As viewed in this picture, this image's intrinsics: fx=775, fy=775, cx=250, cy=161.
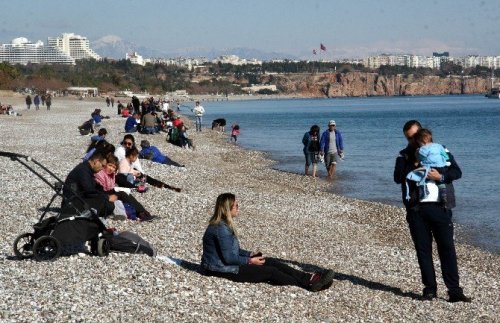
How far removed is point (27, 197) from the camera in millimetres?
14688

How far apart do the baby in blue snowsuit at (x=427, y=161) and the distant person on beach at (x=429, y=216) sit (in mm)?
51

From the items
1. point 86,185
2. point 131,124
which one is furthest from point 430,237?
point 131,124

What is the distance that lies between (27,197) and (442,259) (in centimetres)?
878

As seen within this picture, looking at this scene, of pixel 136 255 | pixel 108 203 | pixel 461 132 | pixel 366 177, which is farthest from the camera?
pixel 461 132

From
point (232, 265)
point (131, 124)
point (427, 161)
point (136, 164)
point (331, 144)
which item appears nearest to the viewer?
point (427, 161)

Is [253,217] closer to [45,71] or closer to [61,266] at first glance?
[61,266]

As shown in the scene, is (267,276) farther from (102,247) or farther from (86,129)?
(86,129)

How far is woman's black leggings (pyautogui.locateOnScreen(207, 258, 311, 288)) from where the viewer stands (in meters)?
8.63

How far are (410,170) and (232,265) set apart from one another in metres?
2.24

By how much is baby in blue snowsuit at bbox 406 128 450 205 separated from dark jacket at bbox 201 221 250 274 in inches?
81.7

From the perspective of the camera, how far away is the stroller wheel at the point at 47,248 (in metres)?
8.92

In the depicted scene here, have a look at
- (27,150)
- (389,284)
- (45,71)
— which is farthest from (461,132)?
(45,71)

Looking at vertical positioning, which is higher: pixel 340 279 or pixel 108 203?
pixel 108 203

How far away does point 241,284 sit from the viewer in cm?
859
